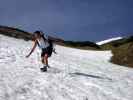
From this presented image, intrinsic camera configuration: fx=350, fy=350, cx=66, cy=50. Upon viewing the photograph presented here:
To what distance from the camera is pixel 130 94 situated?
1822 centimetres

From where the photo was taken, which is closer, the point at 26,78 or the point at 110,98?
the point at 110,98

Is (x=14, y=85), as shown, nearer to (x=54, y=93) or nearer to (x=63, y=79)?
(x=54, y=93)

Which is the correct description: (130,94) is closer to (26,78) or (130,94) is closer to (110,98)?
(110,98)

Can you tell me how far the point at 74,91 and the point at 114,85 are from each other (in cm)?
360

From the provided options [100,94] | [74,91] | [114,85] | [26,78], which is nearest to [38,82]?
[26,78]

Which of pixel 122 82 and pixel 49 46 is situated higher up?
pixel 49 46

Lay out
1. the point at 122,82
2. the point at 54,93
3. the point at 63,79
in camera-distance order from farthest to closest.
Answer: the point at 122,82
the point at 63,79
the point at 54,93

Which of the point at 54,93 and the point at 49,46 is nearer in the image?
the point at 54,93

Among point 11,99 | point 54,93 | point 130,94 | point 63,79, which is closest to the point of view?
point 11,99

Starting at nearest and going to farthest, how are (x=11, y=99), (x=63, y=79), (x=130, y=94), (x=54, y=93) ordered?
(x=11, y=99) < (x=54, y=93) < (x=130, y=94) < (x=63, y=79)

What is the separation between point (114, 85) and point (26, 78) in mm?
5070

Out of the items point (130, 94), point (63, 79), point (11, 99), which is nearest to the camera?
point (11, 99)

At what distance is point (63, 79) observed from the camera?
19.7 meters

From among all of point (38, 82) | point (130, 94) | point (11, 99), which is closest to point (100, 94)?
point (130, 94)
